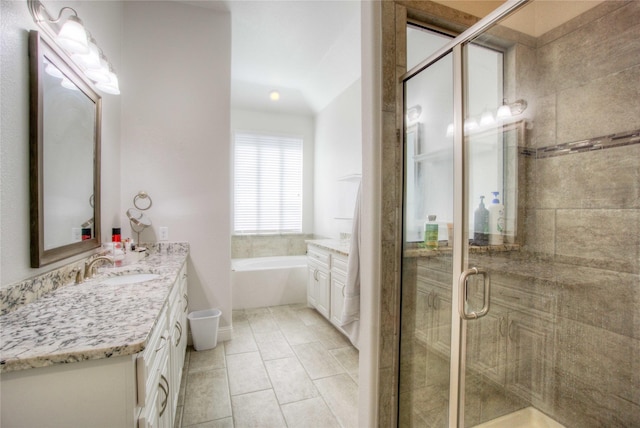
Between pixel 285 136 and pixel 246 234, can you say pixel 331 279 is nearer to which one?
pixel 246 234

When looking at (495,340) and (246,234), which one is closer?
(495,340)

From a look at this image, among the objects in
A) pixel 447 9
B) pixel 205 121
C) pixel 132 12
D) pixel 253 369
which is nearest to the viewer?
pixel 447 9

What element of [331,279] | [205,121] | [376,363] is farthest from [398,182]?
[205,121]

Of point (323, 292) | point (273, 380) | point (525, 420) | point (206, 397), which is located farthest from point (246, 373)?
point (525, 420)

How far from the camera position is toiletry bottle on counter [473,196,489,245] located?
4.84 feet

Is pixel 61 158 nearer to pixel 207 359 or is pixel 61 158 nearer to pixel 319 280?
pixel 207 359

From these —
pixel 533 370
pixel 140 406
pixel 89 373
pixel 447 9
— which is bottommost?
pixel 533 370

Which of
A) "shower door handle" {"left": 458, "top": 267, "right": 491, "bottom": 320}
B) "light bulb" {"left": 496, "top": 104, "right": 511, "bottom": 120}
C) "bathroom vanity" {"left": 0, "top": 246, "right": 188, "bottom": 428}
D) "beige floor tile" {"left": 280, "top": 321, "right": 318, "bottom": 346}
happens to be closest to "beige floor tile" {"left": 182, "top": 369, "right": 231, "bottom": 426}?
"beige floor tile" {"left": 280, "top": 321, "right": 318, "bottom": 346}

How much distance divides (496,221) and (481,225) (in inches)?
6.0

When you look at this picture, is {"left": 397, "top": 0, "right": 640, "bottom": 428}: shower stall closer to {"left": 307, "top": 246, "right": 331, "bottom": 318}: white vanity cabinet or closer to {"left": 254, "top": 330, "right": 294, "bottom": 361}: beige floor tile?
{"left": 254, "top": 330, "right": 294, "bottom": 361}: beige floor tile

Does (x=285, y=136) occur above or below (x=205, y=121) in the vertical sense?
above

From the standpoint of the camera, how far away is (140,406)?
2.76ft

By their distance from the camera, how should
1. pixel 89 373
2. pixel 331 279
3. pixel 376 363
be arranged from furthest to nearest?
1. pixel 331 279
2. pixel 376 363
3. pixel 89 373

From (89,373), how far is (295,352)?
78.4 inches
